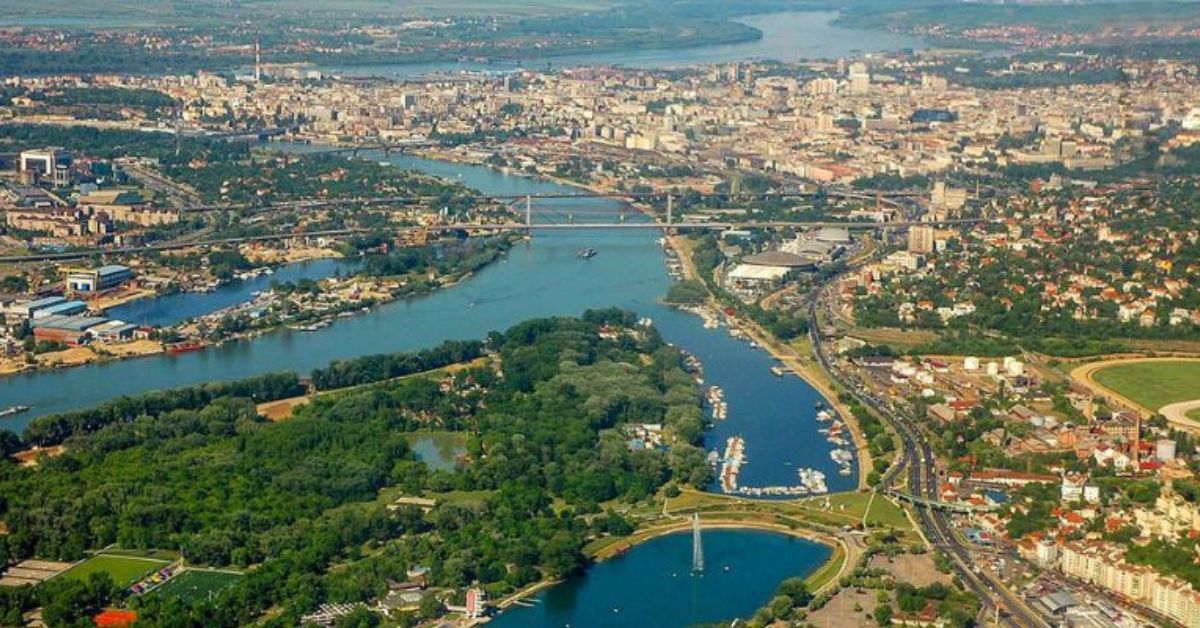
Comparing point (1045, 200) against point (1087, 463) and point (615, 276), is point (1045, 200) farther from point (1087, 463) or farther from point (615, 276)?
point (1087, 463)

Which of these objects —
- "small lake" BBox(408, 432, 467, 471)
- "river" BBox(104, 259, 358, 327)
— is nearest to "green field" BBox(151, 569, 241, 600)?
"small lake" BBox(408, 432, 467, 471)

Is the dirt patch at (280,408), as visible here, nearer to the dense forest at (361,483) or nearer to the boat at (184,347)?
the dense forest at (361,483)

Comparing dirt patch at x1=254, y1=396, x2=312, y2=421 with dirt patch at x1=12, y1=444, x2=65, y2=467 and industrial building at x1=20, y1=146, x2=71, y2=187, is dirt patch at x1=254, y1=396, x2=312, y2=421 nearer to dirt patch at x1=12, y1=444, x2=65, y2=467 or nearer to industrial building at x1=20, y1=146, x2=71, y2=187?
dirt patch at x1=12, y1=444, x2=65, y2=467

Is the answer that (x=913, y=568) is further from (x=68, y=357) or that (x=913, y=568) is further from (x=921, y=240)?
(x=921, y=240)

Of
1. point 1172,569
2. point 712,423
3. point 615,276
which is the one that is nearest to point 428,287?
point 615,276

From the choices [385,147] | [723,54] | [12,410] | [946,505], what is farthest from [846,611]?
[723,54]
